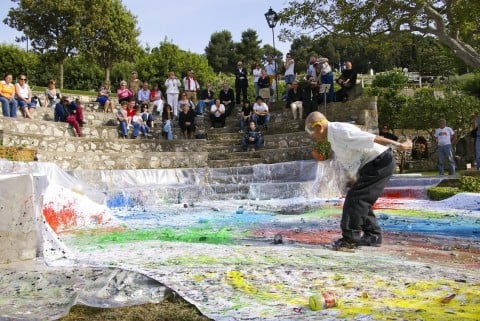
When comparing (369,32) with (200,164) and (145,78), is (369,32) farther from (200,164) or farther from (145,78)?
(145,78)

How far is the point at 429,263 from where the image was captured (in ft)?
13.2

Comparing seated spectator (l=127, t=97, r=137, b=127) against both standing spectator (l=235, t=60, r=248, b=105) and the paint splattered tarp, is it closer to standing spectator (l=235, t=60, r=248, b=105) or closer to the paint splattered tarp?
standing spectator (l=235, t=60, r=248, b=105)

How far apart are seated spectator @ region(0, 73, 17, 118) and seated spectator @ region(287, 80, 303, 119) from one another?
779 cm

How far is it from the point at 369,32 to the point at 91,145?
8.03 m

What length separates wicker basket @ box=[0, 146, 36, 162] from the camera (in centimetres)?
928

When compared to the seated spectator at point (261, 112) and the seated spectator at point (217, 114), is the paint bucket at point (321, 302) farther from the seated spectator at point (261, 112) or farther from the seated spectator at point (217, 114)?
the seated spectator at point (217, 114)

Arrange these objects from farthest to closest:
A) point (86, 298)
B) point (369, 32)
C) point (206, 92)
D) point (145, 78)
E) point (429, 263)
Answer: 1. point (145, 78)
2. point (206, 92)
3. point (369, 32)
4. point (429, 263)
5. point (86, 298)

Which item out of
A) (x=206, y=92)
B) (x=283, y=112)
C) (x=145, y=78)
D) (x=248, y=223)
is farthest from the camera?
(x=145, y=78)

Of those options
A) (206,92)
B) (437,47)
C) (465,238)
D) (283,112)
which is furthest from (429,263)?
(437,47)

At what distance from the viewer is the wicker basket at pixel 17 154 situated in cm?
928

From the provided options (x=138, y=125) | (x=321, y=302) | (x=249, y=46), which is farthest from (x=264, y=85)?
(x=249, y=46)

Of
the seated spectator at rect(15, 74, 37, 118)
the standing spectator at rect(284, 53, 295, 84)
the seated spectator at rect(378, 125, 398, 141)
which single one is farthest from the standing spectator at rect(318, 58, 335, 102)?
the seated spectator at rect(15, 74, 37, 118)

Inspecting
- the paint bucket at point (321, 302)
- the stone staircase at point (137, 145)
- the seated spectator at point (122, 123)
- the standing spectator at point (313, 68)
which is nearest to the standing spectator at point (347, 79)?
the standing spectator at point (313, 68)

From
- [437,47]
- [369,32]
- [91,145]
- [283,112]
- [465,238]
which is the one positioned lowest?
[465,238]
